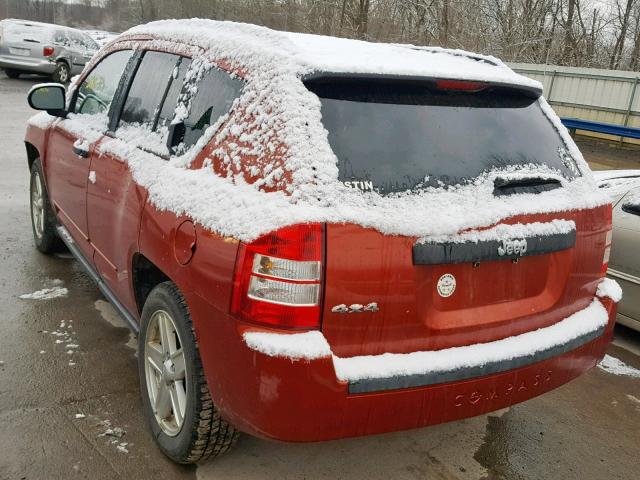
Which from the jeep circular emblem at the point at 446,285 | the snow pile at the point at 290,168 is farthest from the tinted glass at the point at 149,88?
the jeep circular emblem at the point at 446,285

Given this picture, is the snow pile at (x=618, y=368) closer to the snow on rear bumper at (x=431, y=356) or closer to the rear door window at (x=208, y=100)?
the snow on rear bumper at (x=431, y=356)

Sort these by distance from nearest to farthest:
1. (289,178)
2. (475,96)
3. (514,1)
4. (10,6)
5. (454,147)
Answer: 1. (289,178)
2. (454,147)
3. (475,96)
4. (514,1)
5. (10,6)

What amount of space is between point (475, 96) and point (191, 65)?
1274mm

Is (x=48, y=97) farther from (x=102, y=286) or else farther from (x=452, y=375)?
(x=452, y=375)

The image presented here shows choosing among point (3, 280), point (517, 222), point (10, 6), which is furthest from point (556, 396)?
point (10, 6)

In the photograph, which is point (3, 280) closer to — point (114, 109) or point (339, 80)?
point (114, 109)

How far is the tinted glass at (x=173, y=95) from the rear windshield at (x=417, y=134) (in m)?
0.92

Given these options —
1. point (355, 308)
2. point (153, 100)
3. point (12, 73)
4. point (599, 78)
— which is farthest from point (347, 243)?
point (12, 73)

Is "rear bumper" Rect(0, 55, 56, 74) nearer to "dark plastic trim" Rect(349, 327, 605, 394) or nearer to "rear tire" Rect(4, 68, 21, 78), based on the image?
"rear tire" Rect(4, 68, 21, 78)

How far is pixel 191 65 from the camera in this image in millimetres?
2836

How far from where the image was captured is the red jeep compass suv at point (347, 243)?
204 cm

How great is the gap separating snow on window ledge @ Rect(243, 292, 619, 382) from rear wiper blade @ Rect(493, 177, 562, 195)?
571 mm

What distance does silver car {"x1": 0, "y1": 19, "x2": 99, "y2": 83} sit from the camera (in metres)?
18.7

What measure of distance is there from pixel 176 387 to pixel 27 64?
1916cm
